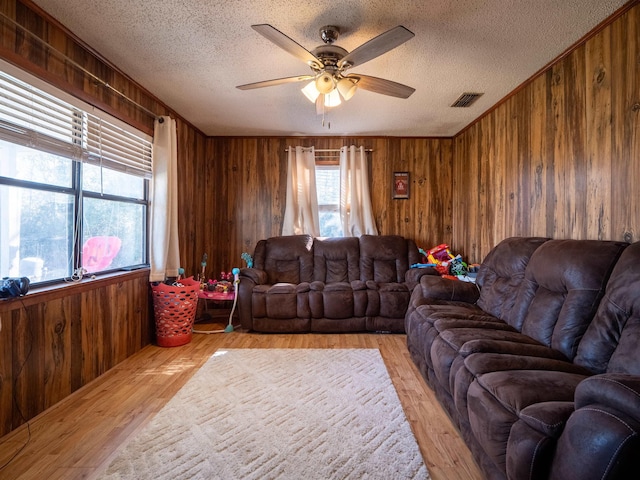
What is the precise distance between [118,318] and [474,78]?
3.65 m

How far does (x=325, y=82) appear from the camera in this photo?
7.04 ft

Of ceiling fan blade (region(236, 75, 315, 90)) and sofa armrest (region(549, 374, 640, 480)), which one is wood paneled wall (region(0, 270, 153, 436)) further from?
sofa armrest (region(549, 374, 640, 480))

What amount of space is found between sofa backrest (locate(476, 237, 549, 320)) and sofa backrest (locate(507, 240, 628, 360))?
0.43 ft

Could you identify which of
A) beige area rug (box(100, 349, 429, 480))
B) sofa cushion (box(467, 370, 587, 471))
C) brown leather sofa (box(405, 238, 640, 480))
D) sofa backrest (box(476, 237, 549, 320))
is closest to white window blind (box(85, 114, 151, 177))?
beige area rug (box(100, 349, 429, 480))

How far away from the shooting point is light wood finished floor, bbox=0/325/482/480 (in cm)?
152

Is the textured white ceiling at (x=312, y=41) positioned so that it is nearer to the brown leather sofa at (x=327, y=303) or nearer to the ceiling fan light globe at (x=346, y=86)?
the ceiling fan light globe at (x=346, y=86)

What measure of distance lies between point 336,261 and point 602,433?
3264 millimetres

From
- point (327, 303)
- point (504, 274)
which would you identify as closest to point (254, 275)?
point (327, 303)

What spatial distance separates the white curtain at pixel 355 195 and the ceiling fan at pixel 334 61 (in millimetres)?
1898

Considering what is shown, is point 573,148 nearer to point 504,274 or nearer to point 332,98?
point 504,274

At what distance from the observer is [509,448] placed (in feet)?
3.72

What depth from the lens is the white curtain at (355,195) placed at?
4363mm

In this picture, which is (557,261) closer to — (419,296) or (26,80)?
(419,296)

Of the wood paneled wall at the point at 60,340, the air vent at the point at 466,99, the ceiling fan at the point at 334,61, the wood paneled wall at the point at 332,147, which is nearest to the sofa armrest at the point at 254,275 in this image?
the wood paneled wall at the point at 332,147
